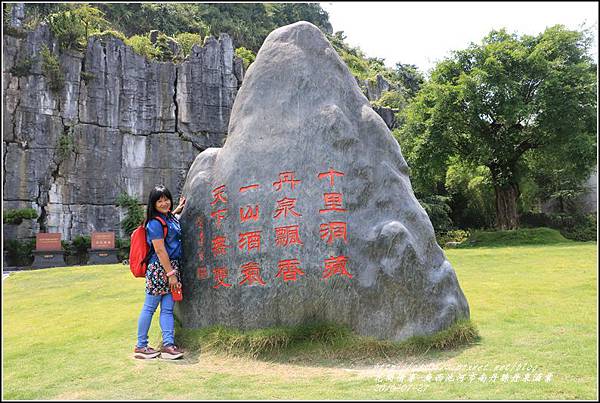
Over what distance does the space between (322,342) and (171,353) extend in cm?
143

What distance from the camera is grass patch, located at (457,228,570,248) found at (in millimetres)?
16859

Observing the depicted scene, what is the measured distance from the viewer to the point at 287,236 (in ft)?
15.9

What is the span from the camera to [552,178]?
24.1m

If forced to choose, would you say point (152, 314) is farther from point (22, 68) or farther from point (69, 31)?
point (69, 31)

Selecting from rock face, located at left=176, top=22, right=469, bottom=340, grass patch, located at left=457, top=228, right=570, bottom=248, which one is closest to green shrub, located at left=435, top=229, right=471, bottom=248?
grass patch, located at left=457, top=228, right=570, bottom=248

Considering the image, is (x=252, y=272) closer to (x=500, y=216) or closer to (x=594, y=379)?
(x=594, y=379)

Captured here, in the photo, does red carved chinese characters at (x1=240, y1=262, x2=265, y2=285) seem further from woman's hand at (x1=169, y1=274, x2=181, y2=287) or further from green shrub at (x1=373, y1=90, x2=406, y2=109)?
green shrub at (x1=373, y1=90, x2=406, y2=109)

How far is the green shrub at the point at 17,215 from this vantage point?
18.0 m

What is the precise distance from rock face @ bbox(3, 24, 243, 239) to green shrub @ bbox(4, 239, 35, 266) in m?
0.35

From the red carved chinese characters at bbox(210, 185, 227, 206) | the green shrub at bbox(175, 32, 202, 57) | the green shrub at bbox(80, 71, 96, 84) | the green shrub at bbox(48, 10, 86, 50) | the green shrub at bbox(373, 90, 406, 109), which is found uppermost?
the green shrub at bbox(175, 32, 202, 57)

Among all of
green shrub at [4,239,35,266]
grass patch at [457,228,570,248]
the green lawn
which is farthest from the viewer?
green shrub at [4,239,35,266]

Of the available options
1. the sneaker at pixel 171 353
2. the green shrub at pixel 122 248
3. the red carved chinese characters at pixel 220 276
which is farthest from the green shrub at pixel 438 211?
the sneaker at pixel 171 353

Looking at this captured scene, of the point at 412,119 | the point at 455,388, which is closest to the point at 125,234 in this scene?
the point at 412,119

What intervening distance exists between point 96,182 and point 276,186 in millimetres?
16834
